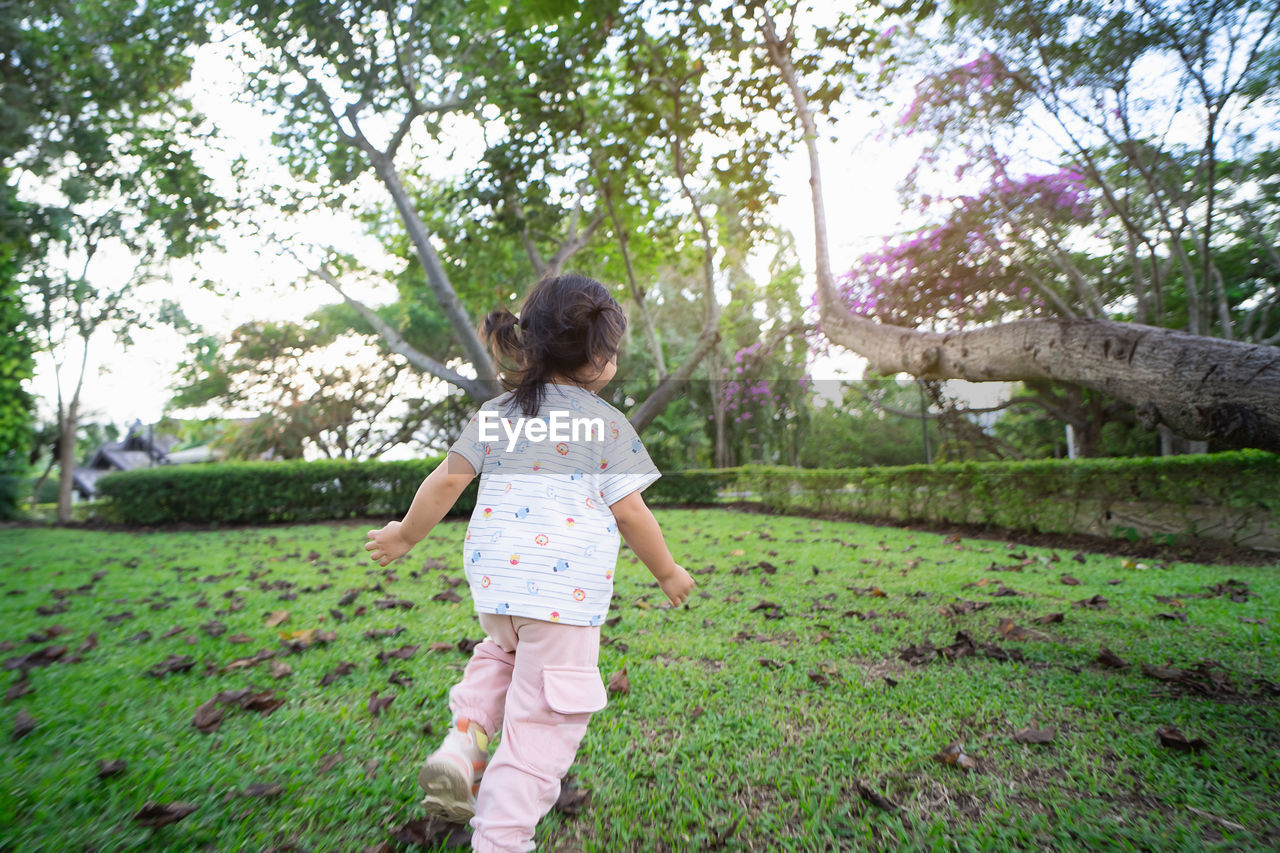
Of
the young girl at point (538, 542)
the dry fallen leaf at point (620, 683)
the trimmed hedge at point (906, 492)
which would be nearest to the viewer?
the young girl at point (538, 542)

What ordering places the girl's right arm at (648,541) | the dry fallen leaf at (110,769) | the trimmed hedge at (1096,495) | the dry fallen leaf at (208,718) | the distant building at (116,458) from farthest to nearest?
1. the distant building at (116,458)
2. the trimmed hedge at (1096,495)
3. the dry fallen leaf at (208,718)
4. the dry fallen leaf at (110,769)
5. the girl's right arm at (648,541)

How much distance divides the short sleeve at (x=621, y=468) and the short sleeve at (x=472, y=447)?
36 centimetres

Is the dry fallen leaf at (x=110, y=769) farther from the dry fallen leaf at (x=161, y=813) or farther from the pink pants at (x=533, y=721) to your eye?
the pink pants at (x=533, y=721)

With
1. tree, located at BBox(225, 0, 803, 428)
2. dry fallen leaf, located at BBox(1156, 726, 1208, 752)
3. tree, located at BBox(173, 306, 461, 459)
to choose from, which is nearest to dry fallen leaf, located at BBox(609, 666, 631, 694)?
dry fallen leaf, located at BBox(1156, 726, 1208, 752)

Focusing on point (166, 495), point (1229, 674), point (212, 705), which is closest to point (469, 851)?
point (212, 705)

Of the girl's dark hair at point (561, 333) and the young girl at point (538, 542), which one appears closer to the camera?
the young girl at point (538, 542)

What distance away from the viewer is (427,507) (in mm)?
1941

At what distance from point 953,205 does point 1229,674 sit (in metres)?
8.87

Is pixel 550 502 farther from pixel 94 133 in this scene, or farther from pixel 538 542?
pixel 94 133

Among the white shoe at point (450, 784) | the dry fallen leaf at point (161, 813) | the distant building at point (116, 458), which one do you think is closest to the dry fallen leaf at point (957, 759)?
the white shoe at point (450, 784)

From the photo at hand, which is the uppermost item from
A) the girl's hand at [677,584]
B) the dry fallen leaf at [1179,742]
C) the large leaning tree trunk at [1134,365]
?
the large leaning tree trunk at [1134,365]

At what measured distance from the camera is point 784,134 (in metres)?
7.59

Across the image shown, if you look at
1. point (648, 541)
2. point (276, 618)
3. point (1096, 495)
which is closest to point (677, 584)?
point (648, 541)

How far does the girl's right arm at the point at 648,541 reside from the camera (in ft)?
6.34
